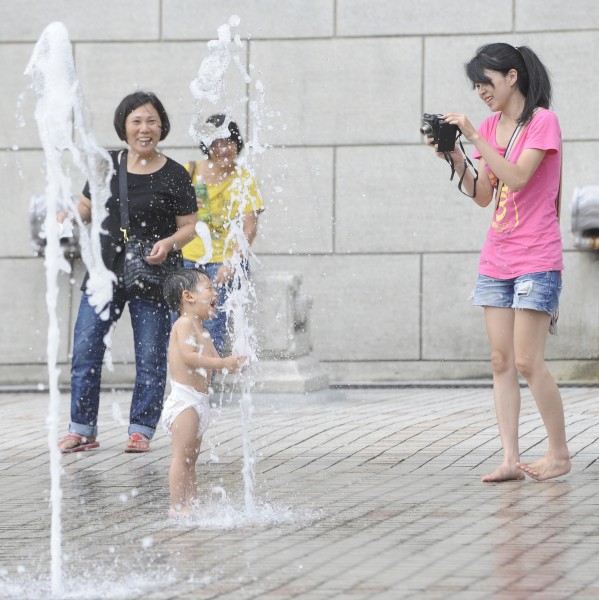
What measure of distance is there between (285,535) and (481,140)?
1983 millimetres

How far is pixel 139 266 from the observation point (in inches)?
297

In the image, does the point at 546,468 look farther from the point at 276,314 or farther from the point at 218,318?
the point at 276,314

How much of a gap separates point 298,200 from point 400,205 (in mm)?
784

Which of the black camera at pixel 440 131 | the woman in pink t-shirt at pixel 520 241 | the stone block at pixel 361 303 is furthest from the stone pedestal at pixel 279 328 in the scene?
the black camera at pixel 440 131

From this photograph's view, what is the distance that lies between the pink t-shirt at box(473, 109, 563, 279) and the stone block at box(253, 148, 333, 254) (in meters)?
4.79

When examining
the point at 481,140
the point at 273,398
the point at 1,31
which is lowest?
the point at 273,398

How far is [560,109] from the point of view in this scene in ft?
36.3

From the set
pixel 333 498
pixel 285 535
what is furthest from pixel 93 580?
pixel 333 498

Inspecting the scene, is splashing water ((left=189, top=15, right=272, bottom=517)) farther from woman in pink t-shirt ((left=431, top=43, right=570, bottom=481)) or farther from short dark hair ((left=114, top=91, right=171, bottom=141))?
woman in pink t-shirt ((left=431, top=43, right=570, bottom=481))

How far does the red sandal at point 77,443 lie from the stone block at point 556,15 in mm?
5150

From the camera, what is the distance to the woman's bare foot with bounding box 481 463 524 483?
21.0ft

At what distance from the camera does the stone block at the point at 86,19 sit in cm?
1144

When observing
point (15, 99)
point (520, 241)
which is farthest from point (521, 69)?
point (15, 99)

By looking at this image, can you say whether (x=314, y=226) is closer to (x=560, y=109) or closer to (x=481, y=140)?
(x=560, y=109)
